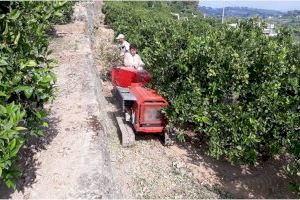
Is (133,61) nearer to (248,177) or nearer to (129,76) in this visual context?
(129,76)

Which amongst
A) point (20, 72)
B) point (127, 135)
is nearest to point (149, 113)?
point (127, 135)

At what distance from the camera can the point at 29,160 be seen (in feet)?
19.5

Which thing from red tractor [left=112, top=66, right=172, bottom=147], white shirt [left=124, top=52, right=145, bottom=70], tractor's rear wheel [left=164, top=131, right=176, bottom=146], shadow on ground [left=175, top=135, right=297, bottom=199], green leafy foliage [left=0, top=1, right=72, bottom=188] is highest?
green leafy foliage [left=0, top=1, right=72, bottom=188]

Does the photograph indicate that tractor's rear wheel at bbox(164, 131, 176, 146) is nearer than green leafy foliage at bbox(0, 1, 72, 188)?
No

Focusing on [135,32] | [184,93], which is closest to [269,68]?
[184,93]

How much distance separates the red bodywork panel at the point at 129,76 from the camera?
35.2 feet

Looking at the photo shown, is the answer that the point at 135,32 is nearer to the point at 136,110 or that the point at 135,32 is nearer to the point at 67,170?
the point at 136,110

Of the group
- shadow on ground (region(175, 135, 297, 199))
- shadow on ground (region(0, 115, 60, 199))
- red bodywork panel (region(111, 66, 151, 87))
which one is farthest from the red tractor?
shadow on ground (region(0, 115, 60, 199))

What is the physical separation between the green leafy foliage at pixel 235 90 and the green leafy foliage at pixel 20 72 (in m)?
3.78

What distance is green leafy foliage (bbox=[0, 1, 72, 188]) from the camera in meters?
4.23

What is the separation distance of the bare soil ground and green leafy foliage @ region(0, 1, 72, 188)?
86 centimetres

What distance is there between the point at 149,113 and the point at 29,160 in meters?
3.30

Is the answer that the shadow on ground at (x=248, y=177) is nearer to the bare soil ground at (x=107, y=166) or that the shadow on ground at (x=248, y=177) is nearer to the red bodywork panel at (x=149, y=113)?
the bare soil ground at (x=107, y=166)

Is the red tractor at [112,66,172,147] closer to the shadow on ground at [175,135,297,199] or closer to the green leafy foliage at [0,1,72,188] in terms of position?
the shadow on ground at [175,135,297,199]
